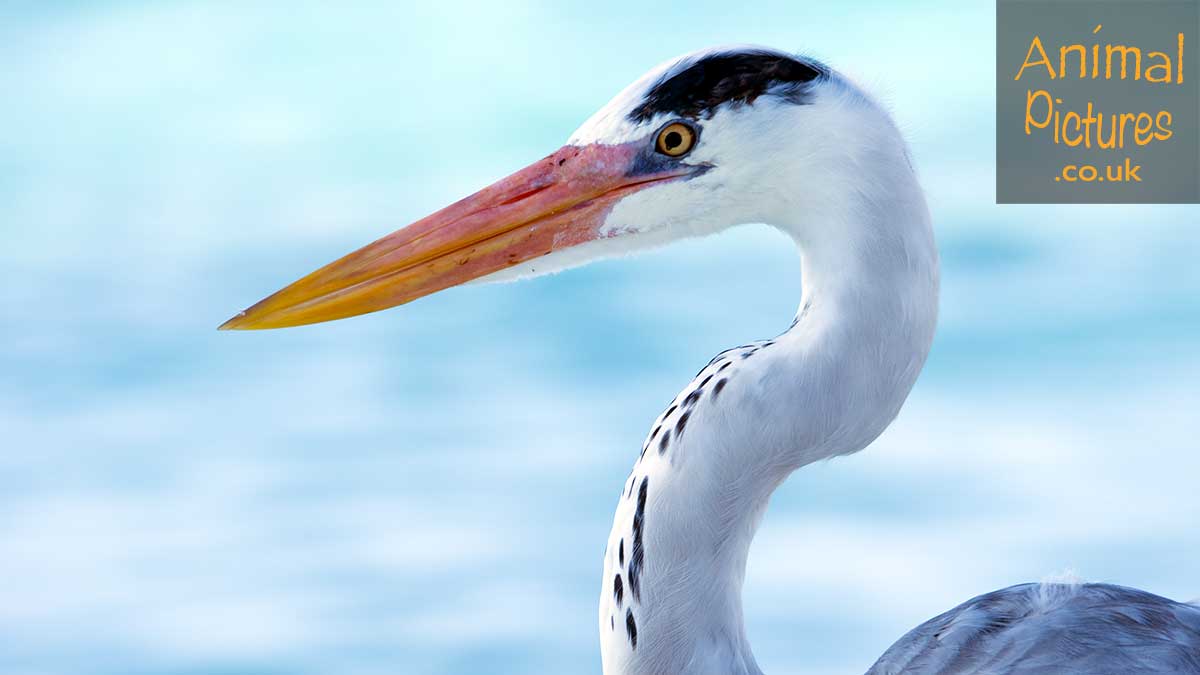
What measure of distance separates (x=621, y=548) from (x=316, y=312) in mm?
757

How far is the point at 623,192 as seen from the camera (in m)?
2.52

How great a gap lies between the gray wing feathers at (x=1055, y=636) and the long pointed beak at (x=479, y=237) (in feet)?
2.98

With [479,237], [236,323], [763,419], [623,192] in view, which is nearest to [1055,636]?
[763,419]

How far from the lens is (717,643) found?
7.79 ft

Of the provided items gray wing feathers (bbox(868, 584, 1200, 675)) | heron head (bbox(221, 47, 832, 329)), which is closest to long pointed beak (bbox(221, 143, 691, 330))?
heron head (bbox(221, 47, 832, 329))

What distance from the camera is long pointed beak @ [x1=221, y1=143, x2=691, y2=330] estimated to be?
2514 mm

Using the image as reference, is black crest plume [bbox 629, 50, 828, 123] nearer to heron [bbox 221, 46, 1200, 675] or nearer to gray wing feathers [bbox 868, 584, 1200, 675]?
heron [bbox 221, 46, 1200, 675]

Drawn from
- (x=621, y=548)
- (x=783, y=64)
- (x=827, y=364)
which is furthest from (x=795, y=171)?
(x=621, y=548)

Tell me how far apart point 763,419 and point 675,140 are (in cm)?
50

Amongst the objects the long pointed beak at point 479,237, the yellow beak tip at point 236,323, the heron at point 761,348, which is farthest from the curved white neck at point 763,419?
the yellow beak tip at point 236,323

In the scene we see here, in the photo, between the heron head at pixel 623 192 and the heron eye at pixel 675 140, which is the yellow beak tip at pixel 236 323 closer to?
the heron head at pixel 623 192

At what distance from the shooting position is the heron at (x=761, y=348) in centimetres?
230

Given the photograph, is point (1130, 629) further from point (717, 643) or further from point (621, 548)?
point (621, 548)

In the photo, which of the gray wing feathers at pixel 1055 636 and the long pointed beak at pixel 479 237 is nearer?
the gray wing feathers at pixel 1055 636
